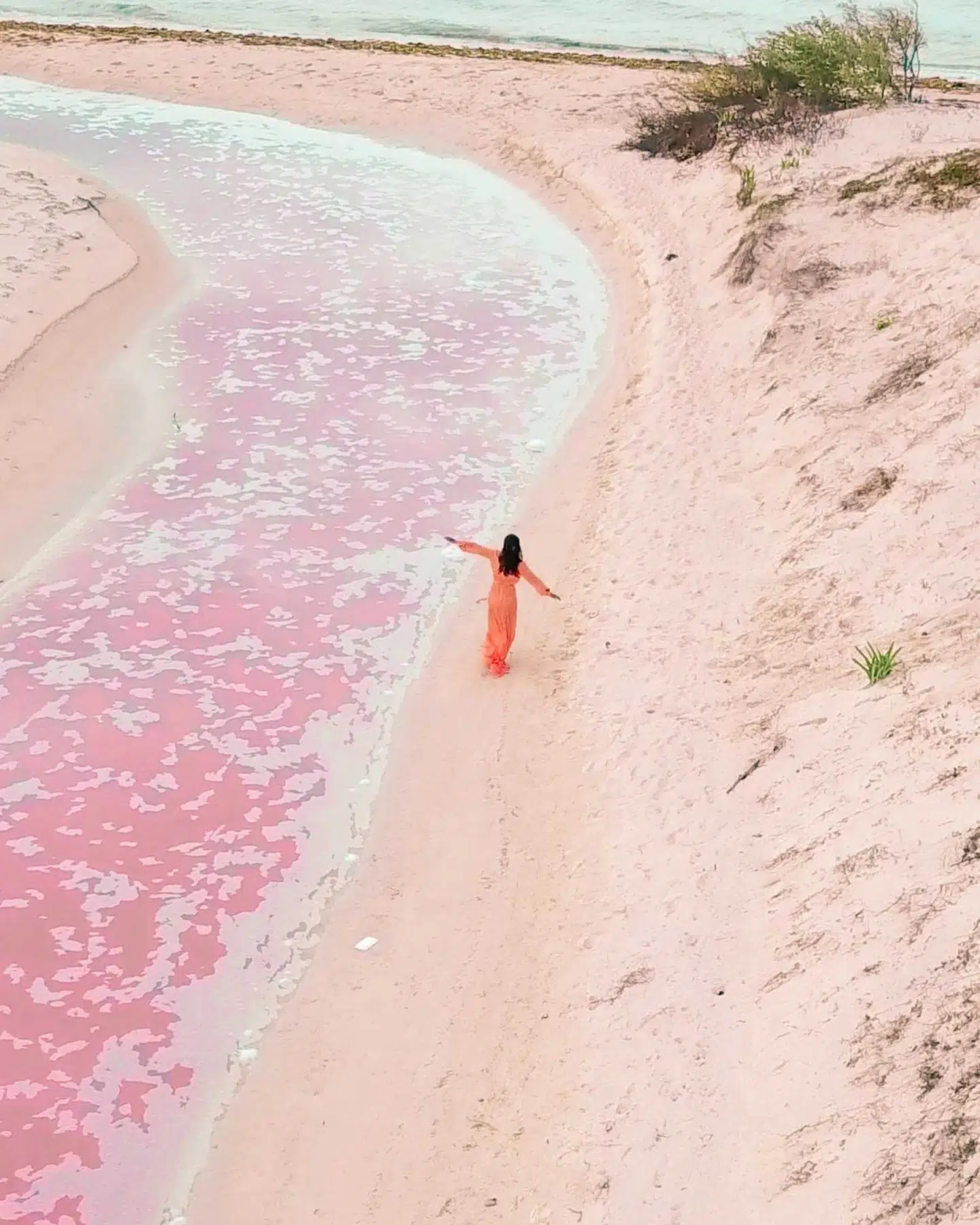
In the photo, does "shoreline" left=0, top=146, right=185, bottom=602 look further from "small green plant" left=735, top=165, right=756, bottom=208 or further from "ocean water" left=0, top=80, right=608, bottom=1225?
"small green plant" left=735, top=165, right=756, bottom=208

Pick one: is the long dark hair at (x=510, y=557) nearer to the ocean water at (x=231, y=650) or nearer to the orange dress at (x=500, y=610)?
the orange dress at (x=500, y=610)

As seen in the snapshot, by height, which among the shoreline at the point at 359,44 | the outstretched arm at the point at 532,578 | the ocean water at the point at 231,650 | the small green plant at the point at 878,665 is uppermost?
the shoreline at the point at 359,44

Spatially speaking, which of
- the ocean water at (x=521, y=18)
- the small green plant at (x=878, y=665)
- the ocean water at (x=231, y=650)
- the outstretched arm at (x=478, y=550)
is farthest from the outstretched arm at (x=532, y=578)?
the ocean water at (x=521, y=18)

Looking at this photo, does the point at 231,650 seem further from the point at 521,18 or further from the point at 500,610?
the point at 521,18

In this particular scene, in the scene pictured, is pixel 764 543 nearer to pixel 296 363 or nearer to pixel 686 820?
pixel 686 820

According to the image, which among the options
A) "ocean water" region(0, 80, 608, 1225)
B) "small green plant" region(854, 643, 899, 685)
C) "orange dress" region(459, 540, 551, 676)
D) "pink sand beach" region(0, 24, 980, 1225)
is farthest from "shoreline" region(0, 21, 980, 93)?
"small green plant" region(854, 643, 899, 685)

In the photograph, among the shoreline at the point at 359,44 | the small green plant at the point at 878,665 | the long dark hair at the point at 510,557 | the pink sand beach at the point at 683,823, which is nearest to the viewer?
the pink sand beach at the point at 683,823
